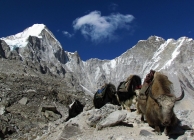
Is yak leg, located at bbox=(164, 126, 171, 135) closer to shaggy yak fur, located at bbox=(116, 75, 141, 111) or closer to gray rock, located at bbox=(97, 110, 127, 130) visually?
gray rock, located at bbox=(97, 110, 127, 130)

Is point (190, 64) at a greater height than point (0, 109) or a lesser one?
greater

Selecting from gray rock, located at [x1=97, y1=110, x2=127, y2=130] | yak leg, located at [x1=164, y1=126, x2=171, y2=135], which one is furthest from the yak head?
gray rock, located at [x1=97, y1=110, x2=127, y2=130]

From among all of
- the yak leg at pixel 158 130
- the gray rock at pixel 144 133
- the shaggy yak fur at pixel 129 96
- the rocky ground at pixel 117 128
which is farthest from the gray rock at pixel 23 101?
the yak leg at pixel 158 130

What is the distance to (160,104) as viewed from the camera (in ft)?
23.1

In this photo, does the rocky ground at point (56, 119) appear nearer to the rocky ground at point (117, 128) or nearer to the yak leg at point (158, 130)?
the rocky ground at point (117, 128)

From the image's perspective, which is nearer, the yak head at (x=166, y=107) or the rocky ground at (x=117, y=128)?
the yak head at (x=166, y=107)

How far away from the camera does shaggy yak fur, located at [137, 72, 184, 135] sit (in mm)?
6836

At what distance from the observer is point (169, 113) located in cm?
677

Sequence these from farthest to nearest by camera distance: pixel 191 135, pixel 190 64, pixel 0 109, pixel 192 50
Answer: pixel 192 50 < pixel 190 64 < pixel 0 109 < pixel 191 135

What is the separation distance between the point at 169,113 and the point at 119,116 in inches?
93.2

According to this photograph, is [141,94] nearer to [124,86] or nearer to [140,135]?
[140,135]

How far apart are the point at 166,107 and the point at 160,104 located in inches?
9.1

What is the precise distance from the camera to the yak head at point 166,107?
6785mm

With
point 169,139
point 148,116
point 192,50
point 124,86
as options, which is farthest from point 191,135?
point 192,50
